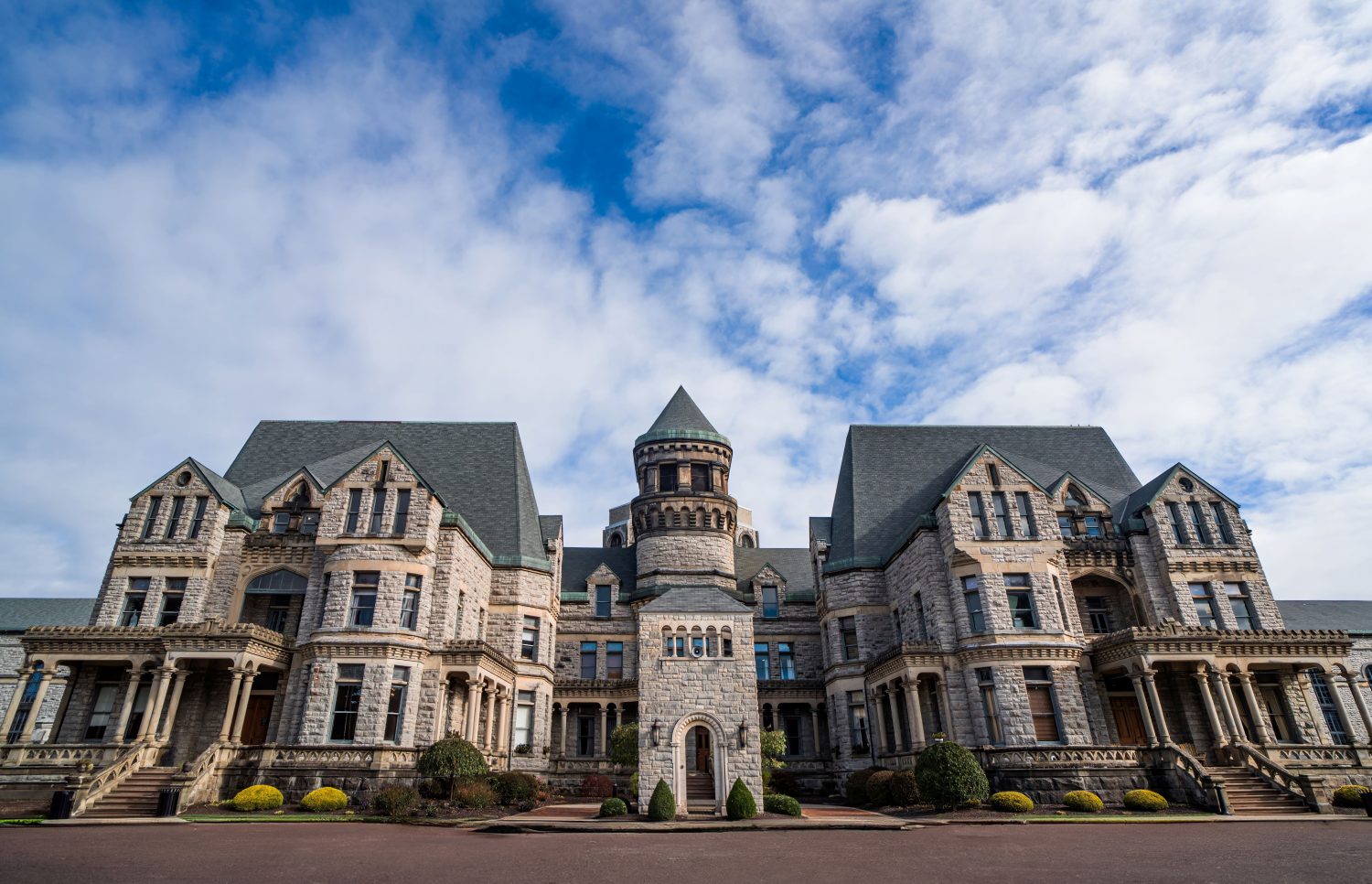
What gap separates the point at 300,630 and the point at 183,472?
32.0ft

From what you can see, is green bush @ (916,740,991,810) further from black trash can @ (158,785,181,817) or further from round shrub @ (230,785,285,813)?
black trash can @ (158,785,181,817)

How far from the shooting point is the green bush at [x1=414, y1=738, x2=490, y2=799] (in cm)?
2483

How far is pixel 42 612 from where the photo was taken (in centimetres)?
4747

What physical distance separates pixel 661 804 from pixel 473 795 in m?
7.53

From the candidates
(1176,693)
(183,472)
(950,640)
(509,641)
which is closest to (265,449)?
(183,472)

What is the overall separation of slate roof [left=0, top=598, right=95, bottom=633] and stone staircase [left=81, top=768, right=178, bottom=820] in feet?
93.2

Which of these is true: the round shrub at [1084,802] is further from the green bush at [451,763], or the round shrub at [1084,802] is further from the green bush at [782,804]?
the green bush at [451,763]

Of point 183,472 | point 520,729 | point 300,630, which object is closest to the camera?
point 300,630

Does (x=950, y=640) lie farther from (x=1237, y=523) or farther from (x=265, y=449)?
(x=265, y=449)

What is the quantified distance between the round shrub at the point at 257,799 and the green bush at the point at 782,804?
1590 cm

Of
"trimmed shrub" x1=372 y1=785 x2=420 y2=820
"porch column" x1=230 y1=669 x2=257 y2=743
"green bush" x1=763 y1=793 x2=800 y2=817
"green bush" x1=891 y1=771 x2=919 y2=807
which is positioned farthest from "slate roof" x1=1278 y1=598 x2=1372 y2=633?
"porch column" x1=230 y1=669 x2=257 y2=743

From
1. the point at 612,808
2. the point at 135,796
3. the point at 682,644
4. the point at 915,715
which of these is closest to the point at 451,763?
the point at 612,808

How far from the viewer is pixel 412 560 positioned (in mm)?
29641

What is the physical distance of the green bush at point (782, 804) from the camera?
23109 mm
